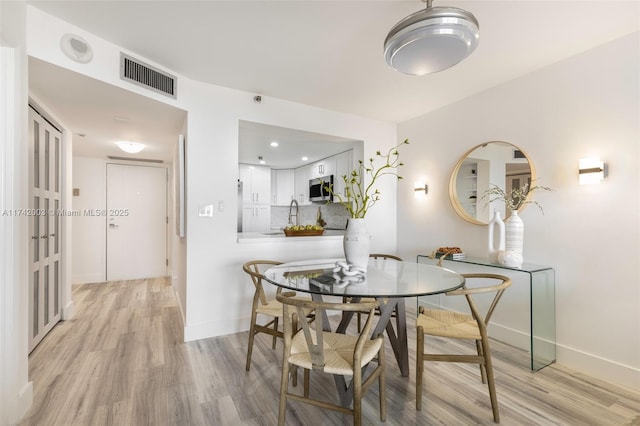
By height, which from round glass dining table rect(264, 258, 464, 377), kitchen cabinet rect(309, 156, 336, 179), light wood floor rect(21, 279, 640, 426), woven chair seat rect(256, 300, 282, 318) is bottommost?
light wood floor rect(21, 279, 640, 426)

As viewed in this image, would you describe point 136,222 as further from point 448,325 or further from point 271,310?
point 448,325

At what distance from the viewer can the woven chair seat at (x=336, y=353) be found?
56.6 inches

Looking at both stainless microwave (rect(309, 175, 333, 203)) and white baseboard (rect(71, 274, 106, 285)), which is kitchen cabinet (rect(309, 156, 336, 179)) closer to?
stainless microwave (rect(309, 175, 333, 203))

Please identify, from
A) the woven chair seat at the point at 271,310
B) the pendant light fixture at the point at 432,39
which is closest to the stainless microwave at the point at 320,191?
Answer: the woven chair seat at the point at 271,310

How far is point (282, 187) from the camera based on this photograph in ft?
21.8

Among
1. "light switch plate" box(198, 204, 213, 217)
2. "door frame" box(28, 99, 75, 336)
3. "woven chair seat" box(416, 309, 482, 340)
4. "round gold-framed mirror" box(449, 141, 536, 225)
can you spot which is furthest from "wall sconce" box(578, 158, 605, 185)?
"door frame" box(28, 99, 75, 336)

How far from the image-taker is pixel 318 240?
3.56 metres

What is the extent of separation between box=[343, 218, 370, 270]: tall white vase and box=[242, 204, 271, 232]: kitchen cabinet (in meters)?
4.49

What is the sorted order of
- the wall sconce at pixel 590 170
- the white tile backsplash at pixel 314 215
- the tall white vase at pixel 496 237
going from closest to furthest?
the wall sconce at pixel 590 170, the tall white vase at pixel 496 237, the white tile backsplash at pixel 314 215

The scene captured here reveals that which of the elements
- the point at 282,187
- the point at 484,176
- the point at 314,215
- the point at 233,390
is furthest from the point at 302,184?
the point at 233,390

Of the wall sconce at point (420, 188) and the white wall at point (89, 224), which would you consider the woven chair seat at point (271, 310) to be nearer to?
Answer: the wall sconce at point (420, 188)

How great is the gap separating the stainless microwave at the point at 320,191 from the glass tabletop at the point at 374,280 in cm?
280

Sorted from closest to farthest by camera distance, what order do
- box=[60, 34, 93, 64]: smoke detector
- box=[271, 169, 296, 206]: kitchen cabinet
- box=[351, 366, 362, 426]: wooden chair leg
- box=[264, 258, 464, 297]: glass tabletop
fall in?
box=[351, 366, 362, 426]: wooden chair leg, box=[264, 258, 464, 297]: glass tabletop, box=[60, 34, 93, 64]: smoke detector, box=[271, 169, 296, 206]: kitchen cabinet

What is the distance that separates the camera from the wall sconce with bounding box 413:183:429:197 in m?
3.65
